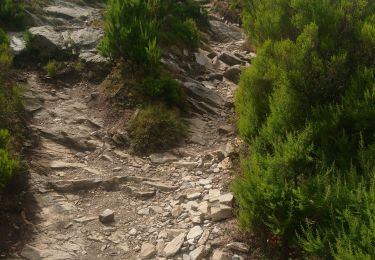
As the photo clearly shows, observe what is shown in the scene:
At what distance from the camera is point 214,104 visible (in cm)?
1027

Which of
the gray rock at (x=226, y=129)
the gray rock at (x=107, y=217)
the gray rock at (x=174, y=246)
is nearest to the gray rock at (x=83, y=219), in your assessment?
the gray rock at (x=107, y=217)

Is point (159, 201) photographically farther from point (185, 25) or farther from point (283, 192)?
point (185, 25)

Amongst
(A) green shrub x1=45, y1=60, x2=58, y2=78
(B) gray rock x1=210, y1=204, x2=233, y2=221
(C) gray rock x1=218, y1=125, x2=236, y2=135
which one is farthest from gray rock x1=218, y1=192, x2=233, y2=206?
(A) green shrub x1=45, y1=60, x2=58, y2=78

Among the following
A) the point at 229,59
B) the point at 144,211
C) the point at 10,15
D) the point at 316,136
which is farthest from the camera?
the point at 229,59

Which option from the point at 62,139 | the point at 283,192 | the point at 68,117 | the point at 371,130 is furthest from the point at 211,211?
the point at 68,117

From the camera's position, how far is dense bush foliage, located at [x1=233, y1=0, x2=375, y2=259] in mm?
4793

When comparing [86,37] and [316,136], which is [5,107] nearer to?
[86,37]

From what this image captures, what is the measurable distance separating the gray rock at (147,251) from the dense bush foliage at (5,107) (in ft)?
7.23

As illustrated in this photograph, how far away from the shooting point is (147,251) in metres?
5.79

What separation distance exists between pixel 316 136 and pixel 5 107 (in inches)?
219

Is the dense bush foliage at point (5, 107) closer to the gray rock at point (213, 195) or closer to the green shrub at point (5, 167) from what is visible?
the green shrub at point (5, 167)

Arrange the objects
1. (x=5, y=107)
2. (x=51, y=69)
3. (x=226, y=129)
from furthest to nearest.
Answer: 1. (x=51, y=69)
2. (x=226, y=129)
3. (x=5, y=107)

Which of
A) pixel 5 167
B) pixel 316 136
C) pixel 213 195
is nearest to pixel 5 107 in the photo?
pixel 5 167

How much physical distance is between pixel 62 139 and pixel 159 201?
99.8 inches
